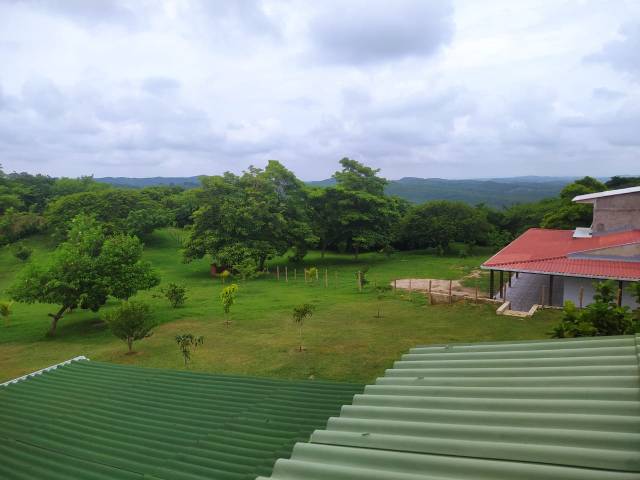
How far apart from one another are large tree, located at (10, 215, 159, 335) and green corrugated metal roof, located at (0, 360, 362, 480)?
10211 mm

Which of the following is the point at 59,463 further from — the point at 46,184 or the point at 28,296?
the point at 46,184

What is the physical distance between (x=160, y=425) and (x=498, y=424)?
3.88 meters

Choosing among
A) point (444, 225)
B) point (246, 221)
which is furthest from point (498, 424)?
point (444, 225)

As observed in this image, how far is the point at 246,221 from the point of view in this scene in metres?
29.5

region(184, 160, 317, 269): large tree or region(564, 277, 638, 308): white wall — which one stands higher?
region(184, 160, 317, 269): large tree

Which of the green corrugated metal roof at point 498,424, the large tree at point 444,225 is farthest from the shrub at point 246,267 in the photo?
the green corrugated metal roof at point 498,424

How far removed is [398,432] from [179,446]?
7.90 ft

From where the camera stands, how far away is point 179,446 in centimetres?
449

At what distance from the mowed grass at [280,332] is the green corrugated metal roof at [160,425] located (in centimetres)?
504

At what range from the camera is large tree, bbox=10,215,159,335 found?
16609mm

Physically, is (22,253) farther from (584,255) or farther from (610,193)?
(610,193)

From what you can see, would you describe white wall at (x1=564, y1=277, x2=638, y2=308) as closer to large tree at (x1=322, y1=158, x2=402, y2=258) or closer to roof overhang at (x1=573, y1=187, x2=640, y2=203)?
roof overhang at (x1=573, y1=187, x2=640, y2=203)

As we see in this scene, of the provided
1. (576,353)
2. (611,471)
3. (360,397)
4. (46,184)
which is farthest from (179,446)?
(46,184)

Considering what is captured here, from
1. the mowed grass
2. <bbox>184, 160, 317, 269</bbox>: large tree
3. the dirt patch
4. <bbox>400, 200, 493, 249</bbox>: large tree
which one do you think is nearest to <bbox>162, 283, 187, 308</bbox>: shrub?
the mowed grass
